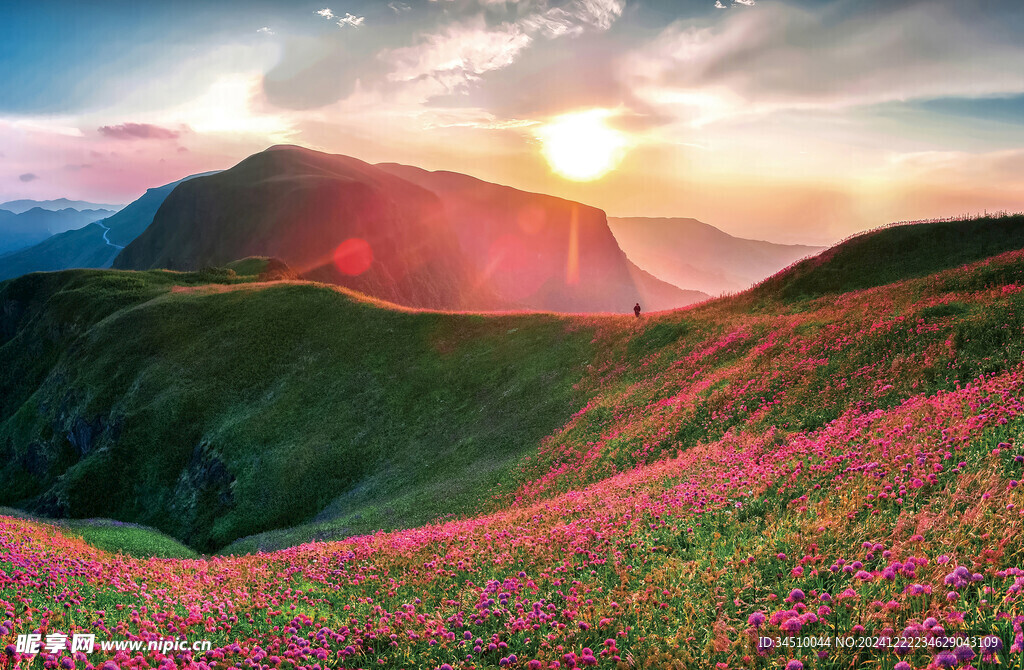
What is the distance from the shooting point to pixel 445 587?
9367 mm

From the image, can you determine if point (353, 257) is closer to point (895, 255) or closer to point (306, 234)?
point (306, 234)

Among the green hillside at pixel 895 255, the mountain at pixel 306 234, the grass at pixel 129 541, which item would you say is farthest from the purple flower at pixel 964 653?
the mountain at pixel 306 234

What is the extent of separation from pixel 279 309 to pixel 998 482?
54524mm

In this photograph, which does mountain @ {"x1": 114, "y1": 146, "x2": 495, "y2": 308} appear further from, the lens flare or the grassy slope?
the grassy slope

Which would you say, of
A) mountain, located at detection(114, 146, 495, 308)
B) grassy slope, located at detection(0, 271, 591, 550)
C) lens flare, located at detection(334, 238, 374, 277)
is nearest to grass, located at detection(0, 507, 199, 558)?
grassy slope, located at detection(0, 271, 591, 550)

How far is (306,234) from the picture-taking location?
16875cm

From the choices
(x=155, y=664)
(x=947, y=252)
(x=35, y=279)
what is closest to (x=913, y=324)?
(x=947, y=252)

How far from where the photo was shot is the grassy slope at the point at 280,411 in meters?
30.3

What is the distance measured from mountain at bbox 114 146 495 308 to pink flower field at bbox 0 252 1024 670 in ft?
491

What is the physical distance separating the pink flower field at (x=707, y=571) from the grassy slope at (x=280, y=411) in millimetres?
11743

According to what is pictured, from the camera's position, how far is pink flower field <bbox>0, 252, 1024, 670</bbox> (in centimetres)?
521

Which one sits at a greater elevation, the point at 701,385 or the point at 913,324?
the point at 913,324

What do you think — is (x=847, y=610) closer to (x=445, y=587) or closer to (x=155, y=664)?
(x=445, y=587)

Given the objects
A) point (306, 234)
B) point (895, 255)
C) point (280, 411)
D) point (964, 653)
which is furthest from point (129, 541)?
point (306, 234)
